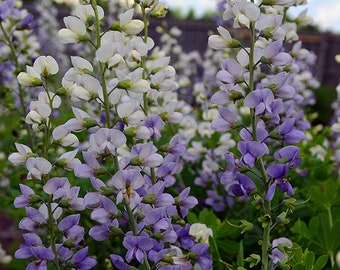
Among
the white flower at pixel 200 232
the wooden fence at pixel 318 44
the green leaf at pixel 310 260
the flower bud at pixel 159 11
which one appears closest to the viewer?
the green leaf at pixel 310 260

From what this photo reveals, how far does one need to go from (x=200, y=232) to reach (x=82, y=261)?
0.48 metres

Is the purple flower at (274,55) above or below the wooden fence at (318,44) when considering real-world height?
above

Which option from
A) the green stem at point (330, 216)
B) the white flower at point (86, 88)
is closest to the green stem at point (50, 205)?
the white flower at point (86, 88)

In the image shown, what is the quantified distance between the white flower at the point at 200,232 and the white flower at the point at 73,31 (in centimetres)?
74

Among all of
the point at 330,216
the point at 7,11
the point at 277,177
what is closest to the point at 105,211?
the point at 277,177

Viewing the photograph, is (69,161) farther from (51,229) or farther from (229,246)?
(229,246)

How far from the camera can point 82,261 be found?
151cm

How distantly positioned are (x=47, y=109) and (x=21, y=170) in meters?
1.31

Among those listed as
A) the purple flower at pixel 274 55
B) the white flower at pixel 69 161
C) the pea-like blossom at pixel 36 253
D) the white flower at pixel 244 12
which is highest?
the white flower at pixel 244 12

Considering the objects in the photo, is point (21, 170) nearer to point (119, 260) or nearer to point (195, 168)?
point (195, 168)

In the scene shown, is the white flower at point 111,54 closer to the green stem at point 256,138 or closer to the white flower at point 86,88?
the white flower at point 86,88

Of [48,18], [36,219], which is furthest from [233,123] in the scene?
[48,18]

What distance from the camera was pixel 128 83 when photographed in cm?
141

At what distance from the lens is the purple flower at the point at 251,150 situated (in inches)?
52.7
